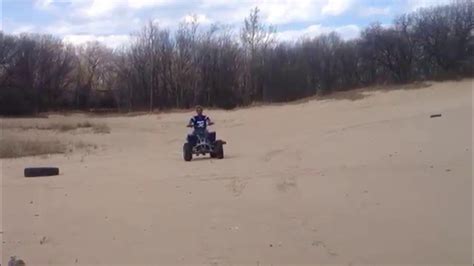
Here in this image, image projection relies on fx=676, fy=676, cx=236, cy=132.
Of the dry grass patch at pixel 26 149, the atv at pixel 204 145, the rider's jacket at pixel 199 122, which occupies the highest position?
the rider's jacket at pixel 199 122

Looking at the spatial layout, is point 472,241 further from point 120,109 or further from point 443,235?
point 120,109

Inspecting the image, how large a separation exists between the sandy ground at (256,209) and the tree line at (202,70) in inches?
1713

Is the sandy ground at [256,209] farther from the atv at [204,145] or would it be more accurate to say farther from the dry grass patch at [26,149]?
the dry grass patch at [26,149]

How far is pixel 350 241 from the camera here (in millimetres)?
6926

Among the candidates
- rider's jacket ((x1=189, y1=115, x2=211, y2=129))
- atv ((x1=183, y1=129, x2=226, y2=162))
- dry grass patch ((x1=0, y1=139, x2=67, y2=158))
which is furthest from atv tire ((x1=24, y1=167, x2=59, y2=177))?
dry grass patch ((x1=0, y1=139, x2=67, y2=158))

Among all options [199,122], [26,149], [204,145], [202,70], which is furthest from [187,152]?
[202,70]

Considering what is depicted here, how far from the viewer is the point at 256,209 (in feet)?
Answer: 29.2

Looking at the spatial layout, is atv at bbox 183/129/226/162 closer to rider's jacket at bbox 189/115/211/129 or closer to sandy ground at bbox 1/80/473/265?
rider's jacket at bbox 189/115/211/129

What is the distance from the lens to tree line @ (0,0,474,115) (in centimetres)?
6050

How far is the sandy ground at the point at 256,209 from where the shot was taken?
21.8ft

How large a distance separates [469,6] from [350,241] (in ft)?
172

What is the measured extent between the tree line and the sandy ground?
143 feet

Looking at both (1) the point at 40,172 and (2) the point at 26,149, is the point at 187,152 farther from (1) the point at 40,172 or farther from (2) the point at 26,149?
(2) the point at 26,149

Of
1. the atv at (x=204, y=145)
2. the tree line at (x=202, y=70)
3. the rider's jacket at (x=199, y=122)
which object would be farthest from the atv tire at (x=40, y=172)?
the tree line at (x=202, y=70)
